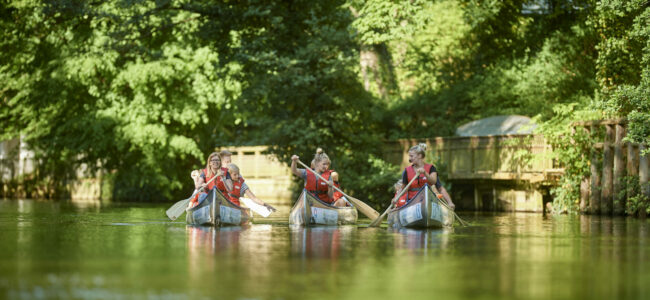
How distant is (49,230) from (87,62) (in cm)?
2273

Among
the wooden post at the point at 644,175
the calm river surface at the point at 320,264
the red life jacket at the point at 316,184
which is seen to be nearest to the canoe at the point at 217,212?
the red life jacket at the point at 316,184

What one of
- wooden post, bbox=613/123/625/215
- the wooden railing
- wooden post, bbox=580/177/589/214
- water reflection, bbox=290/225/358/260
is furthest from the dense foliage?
water reflection, bbox=290/225/358/260

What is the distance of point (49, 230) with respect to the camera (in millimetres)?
18344

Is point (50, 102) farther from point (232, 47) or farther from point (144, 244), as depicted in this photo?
point (144, 244)

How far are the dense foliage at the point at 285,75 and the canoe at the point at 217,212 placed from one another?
11694 millimetres

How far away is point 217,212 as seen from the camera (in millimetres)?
20609

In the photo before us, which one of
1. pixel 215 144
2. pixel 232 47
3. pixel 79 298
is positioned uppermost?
pixel 232 47

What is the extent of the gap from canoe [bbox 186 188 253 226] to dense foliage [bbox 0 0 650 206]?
1169 centimetres

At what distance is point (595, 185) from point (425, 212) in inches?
410

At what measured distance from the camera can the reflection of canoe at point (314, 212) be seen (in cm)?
2098

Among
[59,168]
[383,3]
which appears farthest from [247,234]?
[59,168]

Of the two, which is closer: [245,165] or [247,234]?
[247,234]

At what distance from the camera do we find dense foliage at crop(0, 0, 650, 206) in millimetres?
33750

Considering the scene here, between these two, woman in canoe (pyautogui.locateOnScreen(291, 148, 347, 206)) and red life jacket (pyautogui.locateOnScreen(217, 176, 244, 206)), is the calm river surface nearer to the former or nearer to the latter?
red life jacket (pyautogui.locateOnScreen(217, 176, 244, 206))
